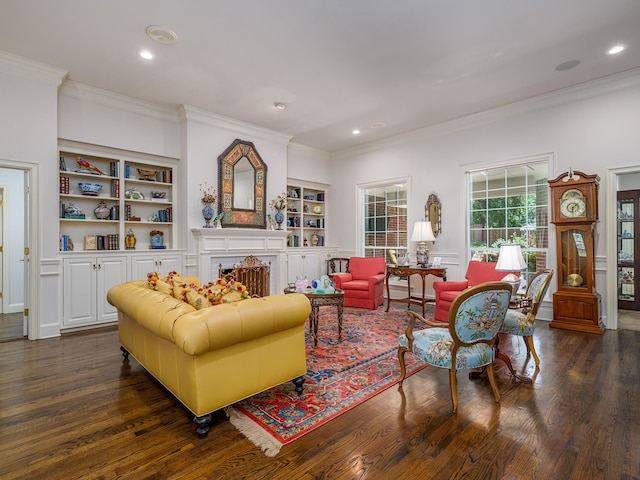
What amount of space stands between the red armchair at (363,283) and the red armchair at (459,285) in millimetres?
1115

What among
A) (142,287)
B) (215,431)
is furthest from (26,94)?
(215,431)

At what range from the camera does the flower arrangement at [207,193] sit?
18.2ft

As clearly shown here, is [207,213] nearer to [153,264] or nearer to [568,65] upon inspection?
[153,264]

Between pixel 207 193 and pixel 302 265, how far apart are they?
2.62m

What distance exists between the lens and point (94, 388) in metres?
2.81

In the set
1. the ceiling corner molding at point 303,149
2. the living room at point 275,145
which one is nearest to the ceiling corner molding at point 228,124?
the living room at point 275,145

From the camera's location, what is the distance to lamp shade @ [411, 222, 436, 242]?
578cm

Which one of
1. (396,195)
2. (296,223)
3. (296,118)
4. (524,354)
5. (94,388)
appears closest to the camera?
(94,388)

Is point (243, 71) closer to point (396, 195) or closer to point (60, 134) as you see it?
point (60, 134)

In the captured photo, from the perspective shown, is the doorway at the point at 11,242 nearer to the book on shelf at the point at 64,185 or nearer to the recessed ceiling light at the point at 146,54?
the book on shelf at the point at 64,185

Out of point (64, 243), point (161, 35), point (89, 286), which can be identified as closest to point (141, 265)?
point (89, 286)

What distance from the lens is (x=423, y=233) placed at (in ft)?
19.0

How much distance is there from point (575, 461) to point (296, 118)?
18.0 ft

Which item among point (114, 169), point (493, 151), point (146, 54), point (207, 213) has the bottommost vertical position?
point (207, 213)
